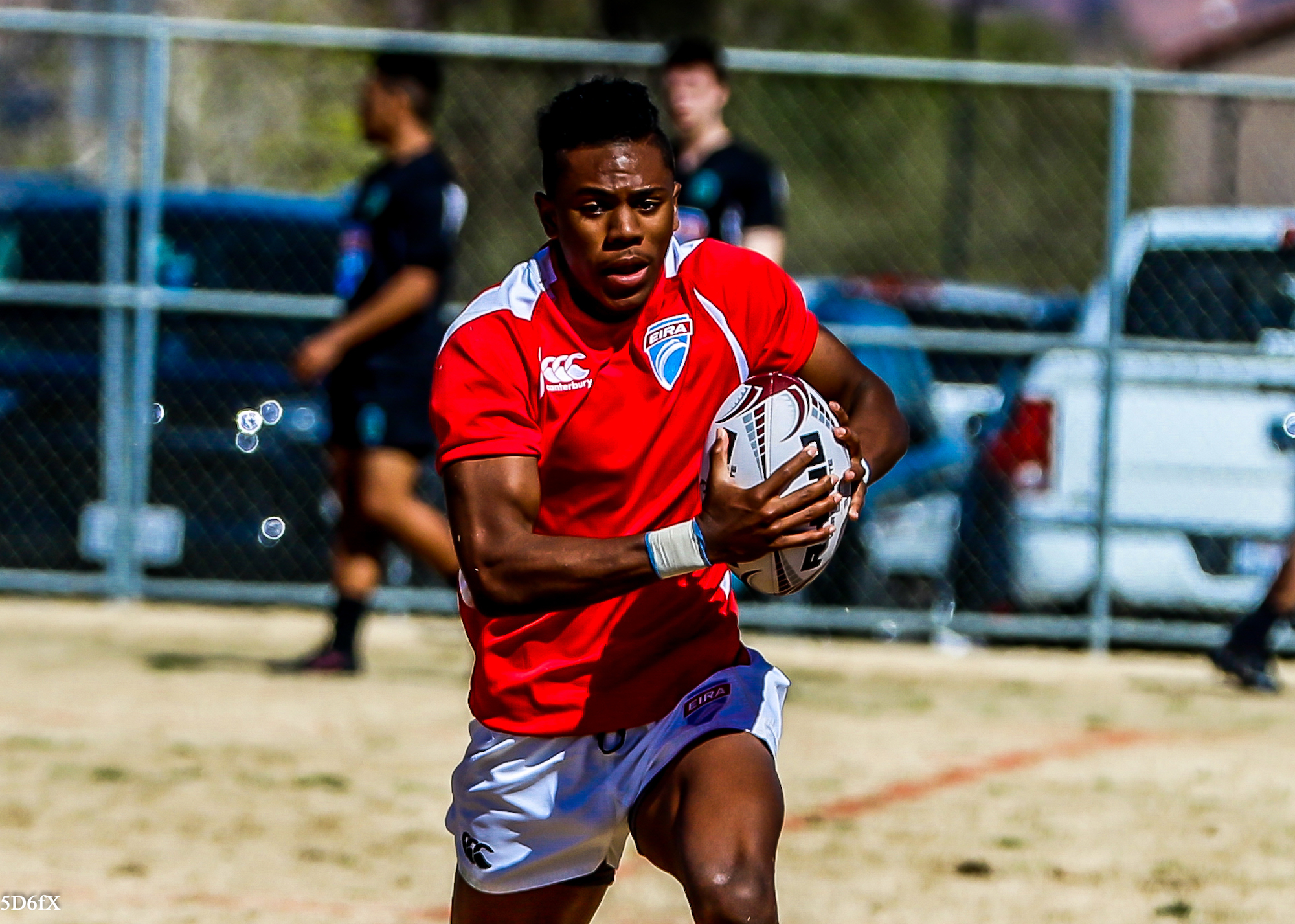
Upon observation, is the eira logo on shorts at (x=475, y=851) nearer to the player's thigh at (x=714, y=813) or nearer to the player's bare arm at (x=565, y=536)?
the player's thigh at (x=714, y=813)

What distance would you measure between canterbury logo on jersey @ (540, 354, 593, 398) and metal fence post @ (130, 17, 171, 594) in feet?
21.6

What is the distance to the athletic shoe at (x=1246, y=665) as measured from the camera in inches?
320

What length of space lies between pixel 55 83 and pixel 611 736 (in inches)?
480

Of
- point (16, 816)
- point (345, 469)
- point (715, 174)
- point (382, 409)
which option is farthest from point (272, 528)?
point (16, 816)

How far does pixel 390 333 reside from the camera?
24.4 ft

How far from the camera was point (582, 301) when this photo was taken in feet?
11.1

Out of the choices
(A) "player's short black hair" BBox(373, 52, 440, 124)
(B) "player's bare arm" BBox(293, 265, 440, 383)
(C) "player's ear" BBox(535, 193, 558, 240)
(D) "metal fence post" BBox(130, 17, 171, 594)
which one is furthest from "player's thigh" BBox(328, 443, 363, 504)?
(C) "player's ear" BBox(535, 193, 558, 240)

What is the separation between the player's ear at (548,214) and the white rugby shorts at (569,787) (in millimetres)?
874

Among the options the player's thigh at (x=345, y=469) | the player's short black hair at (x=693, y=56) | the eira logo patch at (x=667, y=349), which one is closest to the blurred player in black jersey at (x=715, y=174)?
the player's short black hair at (x=693, y=56)

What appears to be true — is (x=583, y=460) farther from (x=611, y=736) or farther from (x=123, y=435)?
(x=123, y=435)

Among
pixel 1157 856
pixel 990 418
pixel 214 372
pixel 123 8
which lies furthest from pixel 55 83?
pixel 1157 856

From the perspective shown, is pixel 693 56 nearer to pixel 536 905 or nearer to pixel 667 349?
pixel 667 349

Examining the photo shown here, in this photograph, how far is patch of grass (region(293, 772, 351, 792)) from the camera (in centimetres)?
598

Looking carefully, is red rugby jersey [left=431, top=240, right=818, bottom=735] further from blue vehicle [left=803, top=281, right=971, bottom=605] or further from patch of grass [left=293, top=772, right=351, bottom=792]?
blue vehicle [left=803, top=281, right=971, bottom=605]
